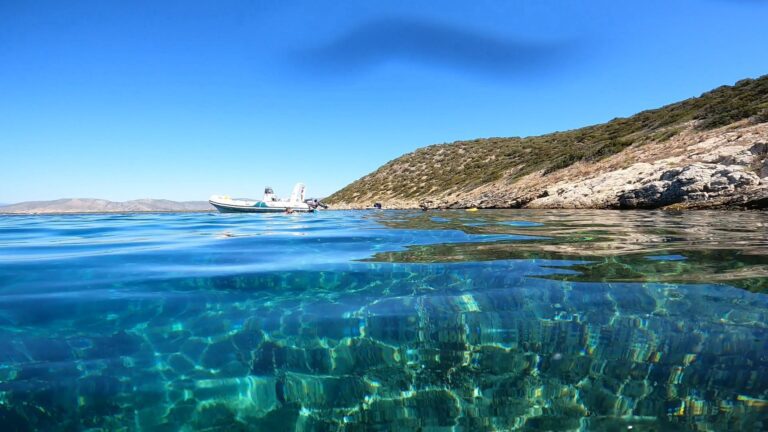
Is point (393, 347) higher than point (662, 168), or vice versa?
point (662, 168)

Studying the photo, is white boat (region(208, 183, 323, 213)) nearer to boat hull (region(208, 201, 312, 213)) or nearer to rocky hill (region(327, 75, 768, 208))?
boat hull (region(208, 201, 312, 213))

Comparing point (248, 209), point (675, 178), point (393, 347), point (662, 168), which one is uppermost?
point (662, 168)

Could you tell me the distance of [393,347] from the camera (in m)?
3.36

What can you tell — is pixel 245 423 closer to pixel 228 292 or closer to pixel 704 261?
pixel 228 292

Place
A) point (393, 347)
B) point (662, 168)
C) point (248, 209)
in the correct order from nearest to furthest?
1. point (393, 347)
2. point (662, 168)
3. point (248, 209)

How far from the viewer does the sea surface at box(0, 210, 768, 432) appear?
2598mm

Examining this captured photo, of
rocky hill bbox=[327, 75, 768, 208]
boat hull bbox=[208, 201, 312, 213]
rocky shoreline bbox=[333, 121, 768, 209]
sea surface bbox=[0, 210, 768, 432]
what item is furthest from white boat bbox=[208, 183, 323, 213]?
sea surface bbox=[0, 210, 768, 432]

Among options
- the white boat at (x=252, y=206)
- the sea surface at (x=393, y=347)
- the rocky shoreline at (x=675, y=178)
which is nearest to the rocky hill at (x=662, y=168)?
the rocky shoreline at (x=675, y=178)

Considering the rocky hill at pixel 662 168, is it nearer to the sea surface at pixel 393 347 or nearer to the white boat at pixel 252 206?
the white boat at pixel 252 206

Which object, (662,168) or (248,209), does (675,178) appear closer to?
(662,168)

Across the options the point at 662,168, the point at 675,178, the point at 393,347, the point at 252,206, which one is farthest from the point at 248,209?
the point at 393,347

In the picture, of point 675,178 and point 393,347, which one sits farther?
point 675,178

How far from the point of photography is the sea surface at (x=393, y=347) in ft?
8.52

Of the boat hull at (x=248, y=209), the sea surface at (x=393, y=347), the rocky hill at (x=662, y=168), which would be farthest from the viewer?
the boat hull at (x=248, y=209)
